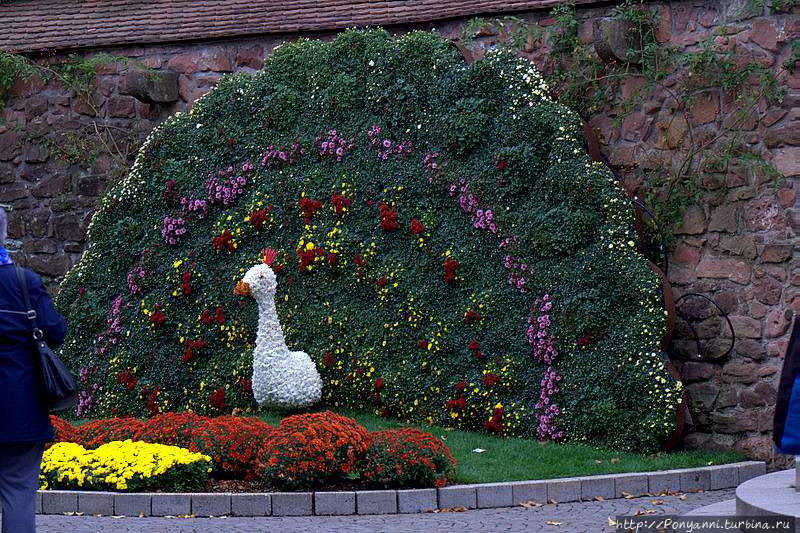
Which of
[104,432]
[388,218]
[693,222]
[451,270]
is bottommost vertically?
[104,432]

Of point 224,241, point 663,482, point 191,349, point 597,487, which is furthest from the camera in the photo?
point 224,241

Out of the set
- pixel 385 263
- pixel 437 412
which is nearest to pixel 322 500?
pixel 437 412

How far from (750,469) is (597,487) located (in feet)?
4.80

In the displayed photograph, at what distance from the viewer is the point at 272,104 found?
945 centimetres

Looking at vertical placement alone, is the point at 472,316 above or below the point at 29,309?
below

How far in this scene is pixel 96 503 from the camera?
5.86 m

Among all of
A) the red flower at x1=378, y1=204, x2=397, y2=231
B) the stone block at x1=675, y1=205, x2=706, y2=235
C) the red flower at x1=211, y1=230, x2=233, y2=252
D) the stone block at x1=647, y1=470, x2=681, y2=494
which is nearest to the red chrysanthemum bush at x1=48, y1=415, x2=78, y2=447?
the red flower at x1=211, y1=230, x2=233, y2=252

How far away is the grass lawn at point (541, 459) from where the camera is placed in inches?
255

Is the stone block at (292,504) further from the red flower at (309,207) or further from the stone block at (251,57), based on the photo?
the stone block at (251,57)

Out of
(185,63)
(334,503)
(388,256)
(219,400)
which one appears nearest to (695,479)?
(334,503)

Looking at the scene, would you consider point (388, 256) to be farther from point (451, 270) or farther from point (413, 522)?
point (413, 522)

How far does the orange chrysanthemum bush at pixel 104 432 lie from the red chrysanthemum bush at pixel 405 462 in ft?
6.41

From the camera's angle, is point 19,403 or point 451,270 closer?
point 19,403

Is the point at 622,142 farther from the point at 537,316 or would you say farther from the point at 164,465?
the point at 164,465
